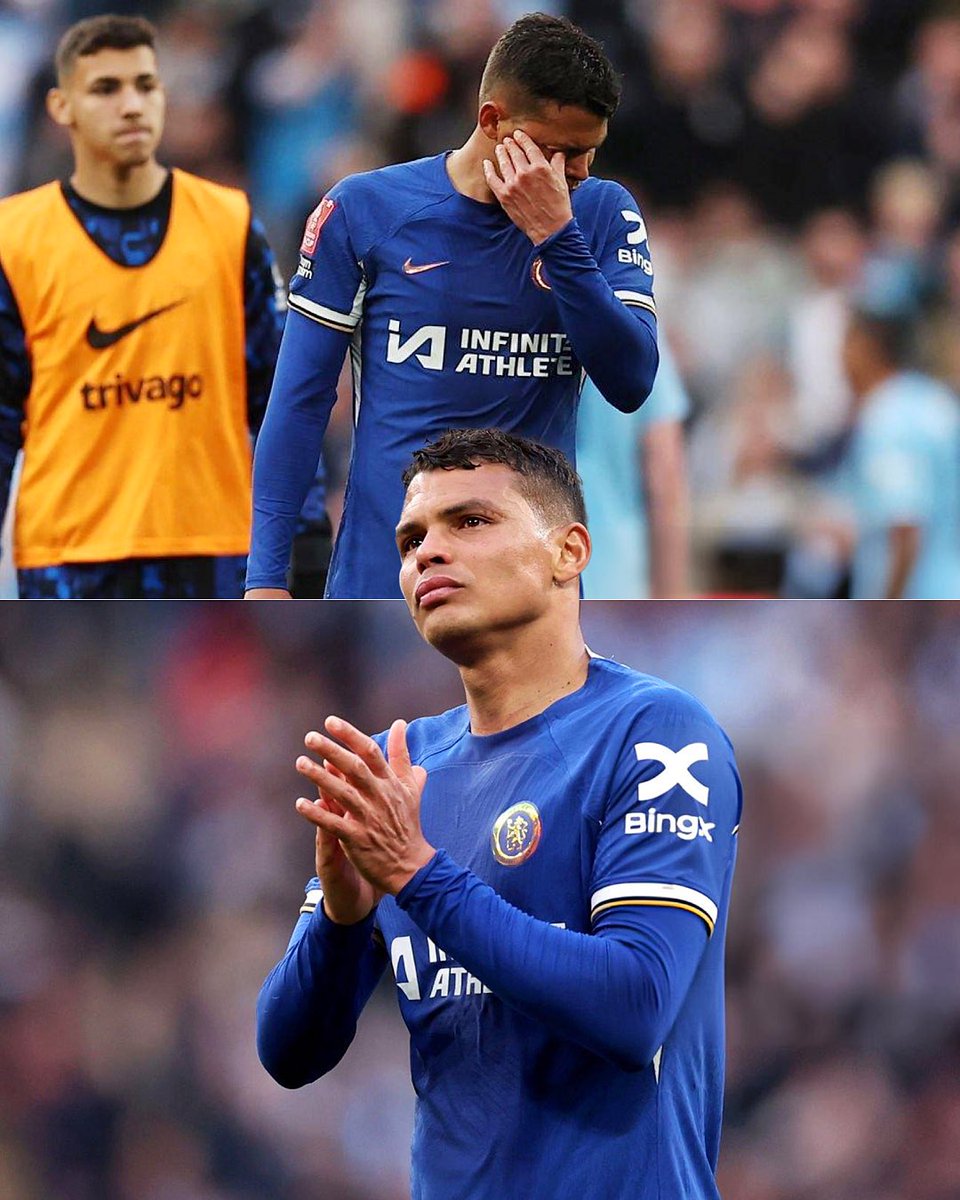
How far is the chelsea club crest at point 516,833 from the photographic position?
2260mm

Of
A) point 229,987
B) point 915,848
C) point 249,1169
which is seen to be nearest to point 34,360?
point 229,987

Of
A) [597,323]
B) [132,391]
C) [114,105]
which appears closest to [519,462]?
[597,323]

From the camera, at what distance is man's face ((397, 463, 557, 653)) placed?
2389 millimetres

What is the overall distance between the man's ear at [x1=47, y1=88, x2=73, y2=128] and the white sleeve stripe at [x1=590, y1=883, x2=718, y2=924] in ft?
10.1

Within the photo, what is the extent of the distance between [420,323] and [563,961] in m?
1.69

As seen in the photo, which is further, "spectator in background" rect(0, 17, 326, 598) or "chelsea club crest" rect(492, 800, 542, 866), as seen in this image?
"spectator in background" rect(0, 17, 326, 598)

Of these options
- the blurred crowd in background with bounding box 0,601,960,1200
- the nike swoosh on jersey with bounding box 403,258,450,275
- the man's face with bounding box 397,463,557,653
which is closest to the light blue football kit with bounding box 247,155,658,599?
the nike swoosh on jersey with bounding box 403,258,450,275

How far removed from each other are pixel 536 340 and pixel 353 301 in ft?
1.21

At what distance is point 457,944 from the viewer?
6.71 ft

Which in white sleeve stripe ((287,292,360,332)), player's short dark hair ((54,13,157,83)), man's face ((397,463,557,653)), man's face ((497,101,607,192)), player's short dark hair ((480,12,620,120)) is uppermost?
player's short dark hair ((54,13,157,83))

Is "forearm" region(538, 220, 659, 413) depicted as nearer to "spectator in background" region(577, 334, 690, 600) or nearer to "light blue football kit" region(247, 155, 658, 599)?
"light blue football kit" region(247, 155, 658, 599)

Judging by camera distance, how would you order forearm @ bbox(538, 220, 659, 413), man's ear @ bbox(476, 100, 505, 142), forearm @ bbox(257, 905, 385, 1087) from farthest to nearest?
man's ear @ bbox(476, 100, 505, 142) → forearm @ bbox(538, 220, 659, 413) → forearm @ bbox(257, 905, 385, 1087)

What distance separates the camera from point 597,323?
121 inches

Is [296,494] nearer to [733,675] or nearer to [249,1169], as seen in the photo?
[733,675]
